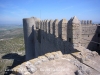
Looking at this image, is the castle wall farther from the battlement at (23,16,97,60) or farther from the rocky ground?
the rocky ground

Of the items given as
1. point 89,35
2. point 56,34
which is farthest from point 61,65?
point 89,35

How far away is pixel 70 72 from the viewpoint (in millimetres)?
2840

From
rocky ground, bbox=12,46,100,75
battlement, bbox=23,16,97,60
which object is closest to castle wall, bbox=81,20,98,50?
battlement, bbox=23,16,97,60

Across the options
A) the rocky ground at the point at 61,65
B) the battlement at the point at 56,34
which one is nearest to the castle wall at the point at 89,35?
the battlement at the point at 56,34

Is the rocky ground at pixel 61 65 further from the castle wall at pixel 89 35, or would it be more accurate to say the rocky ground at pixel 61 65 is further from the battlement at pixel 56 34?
the castle wall at pixel 89 35

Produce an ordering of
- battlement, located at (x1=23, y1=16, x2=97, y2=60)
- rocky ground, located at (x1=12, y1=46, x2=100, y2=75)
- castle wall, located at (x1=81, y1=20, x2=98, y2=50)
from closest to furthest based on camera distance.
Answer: rocky ground, located at (x1=12, y1=46, x2=100, y2=75), battlement, located at (x1=23, y1=16, x2=97, y2=60), castle wall, located at (x1=81, y1=20, x2=98, y2=50)

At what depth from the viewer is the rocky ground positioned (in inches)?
107

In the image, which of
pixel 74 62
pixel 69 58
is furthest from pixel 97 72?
pixel 69 58

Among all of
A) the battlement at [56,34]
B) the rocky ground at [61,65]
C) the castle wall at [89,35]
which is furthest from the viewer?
the castle wall at [89,35]

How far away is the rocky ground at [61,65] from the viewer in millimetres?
2717

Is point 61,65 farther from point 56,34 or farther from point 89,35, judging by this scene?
point 89,35


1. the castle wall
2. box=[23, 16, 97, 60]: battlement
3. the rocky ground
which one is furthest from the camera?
the castle wall

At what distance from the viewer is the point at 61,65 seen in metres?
3.13

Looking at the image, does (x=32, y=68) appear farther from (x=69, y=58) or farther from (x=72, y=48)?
(x=72, y=48)
